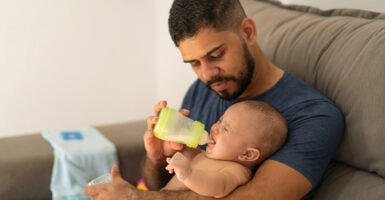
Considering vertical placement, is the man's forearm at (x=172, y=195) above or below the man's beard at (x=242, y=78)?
below

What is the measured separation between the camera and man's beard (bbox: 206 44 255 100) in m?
1.27

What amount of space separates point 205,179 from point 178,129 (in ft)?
0.53

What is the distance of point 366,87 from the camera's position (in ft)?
3.56

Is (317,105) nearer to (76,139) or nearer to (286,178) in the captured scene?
(286,178)

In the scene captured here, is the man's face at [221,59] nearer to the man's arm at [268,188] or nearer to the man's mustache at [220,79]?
the man's mustache at [220,79]

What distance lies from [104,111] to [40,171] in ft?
4.07

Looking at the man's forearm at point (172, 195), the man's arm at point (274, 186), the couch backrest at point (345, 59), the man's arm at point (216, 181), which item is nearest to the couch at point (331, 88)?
the couch backrest at point (345, 59)

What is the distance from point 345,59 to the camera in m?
1.18

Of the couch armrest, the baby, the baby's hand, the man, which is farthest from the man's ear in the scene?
the couch armrest

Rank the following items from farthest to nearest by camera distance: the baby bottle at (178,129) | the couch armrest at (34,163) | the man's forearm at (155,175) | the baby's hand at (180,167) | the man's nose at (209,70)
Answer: the couch armrest at (34,163) → the man's forearm at (155,175) → the man's nose at (209,70) → the baby bottle at (178,129) → the baby's hand at (180,167)

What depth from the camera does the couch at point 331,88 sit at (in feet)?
3.52

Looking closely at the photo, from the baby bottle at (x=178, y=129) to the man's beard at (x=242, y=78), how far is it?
0.57 ft

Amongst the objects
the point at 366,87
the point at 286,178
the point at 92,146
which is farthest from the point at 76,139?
the point at 366,87

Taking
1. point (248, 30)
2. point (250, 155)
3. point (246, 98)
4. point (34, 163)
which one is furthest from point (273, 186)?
point (34, 163)
